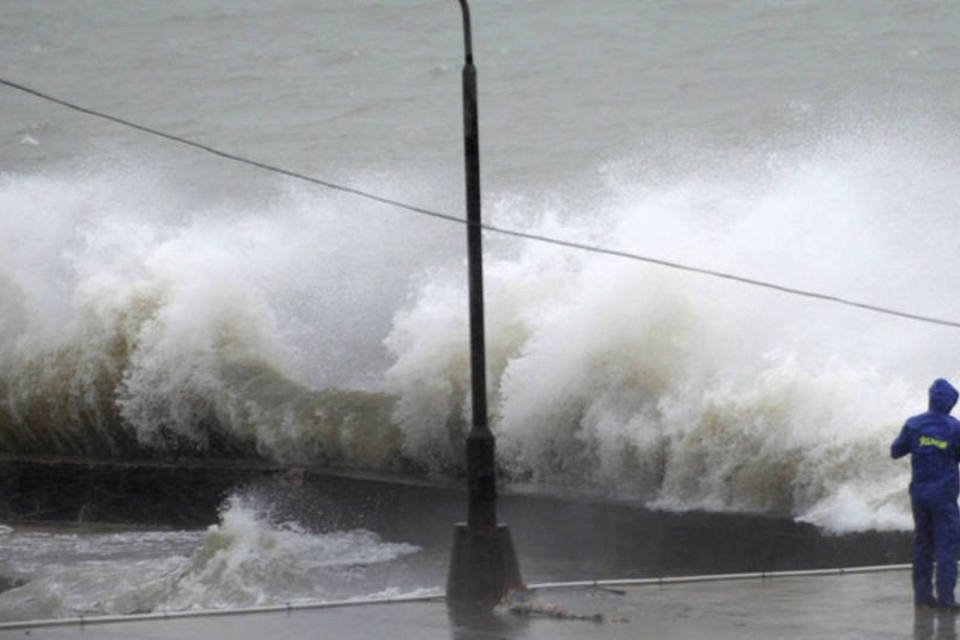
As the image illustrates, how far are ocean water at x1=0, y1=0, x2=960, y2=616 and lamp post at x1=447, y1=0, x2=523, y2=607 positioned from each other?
556cm

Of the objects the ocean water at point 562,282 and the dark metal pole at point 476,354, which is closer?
the dark metal pole at point 476,354

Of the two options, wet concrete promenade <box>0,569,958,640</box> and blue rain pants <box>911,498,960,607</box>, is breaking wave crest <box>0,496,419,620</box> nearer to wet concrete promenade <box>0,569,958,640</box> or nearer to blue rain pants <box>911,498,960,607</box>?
wet concrete promenade <box>0,569,958,640</box>

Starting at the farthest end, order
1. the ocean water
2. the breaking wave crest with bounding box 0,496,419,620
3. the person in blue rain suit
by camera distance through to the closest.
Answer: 1. the ocean water
2. the breaking wave crest with bounding box 0,496,419,620
3. the person in blue rain suit

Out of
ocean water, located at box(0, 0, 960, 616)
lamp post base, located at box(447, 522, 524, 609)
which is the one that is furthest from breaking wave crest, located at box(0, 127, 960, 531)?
lamp post base, located at box(447, 522, 524, 609)

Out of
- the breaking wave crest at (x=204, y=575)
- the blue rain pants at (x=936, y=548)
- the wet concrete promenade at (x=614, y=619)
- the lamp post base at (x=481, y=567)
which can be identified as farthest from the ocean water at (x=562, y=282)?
the lamp post base at (x=481, y=567)

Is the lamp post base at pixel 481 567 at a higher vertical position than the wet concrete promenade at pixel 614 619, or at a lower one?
higher

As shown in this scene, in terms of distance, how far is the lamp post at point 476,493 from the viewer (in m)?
13.4

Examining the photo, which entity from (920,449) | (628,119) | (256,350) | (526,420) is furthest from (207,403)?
(628,119)

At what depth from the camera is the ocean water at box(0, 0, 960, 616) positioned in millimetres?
21922

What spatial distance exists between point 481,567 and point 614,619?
129cm

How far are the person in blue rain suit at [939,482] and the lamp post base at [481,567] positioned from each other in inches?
111

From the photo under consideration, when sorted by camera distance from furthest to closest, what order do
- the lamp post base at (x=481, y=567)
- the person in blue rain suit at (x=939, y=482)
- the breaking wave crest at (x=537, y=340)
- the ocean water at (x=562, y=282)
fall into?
the ocean water at (x=562, y=282) < the breaking wave crest at (x=537, y=340) < the lamp post base at (x=481, y=567) < the person in blue rain suit at (x=939, y=482)

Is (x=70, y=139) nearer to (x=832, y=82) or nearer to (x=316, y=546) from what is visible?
(x=832, y=82)

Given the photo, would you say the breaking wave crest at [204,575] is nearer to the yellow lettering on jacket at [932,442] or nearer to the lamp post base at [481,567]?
the lamp post base at [481,567]
